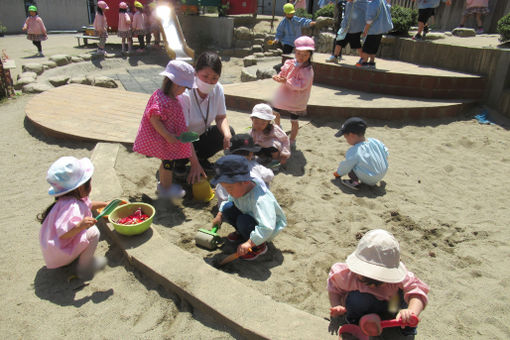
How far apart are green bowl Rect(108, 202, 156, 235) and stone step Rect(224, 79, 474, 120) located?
3.13 m

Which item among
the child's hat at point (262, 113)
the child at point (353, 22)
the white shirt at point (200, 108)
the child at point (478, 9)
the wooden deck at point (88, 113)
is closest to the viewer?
the white shirt at point (200, 108)

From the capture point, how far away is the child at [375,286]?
1.80 metres

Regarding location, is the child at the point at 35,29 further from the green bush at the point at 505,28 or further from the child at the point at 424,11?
the green bush at the point at 505,28

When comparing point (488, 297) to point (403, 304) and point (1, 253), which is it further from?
point (1, 253)

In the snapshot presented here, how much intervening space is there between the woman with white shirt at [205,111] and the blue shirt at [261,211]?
94cm

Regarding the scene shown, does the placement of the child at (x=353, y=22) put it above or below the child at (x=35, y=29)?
above

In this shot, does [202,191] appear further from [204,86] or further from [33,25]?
[33,25]

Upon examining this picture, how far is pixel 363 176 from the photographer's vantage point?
364 centimetres

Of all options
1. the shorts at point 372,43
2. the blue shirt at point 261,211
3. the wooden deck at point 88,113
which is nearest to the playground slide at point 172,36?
the wooden deck at point 88,113

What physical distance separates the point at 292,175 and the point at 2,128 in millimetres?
3992

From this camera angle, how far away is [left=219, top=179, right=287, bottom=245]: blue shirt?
2385 mm

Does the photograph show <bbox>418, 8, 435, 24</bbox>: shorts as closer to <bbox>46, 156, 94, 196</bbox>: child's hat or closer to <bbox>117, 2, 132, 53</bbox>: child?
<bbox>46, 156, 94, 196</bbox>: child's hat

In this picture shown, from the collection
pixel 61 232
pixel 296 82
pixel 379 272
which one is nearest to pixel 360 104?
pixel 296 82

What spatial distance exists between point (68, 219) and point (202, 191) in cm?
129
